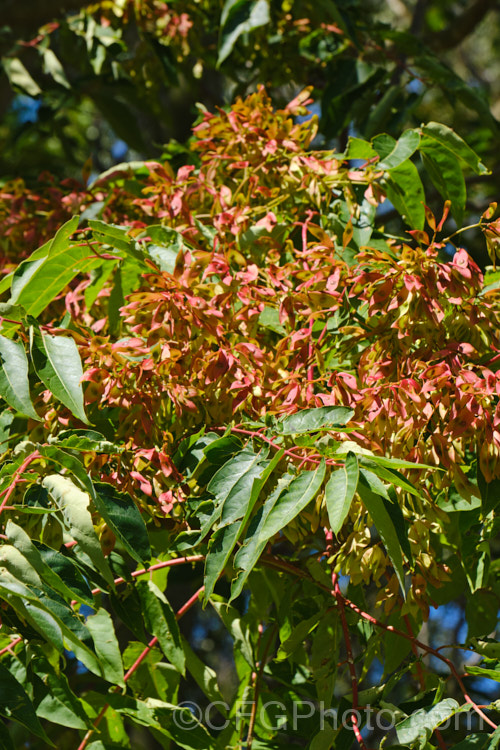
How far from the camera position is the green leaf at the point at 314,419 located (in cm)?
117

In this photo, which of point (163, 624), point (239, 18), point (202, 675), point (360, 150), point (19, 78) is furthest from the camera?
point (19, 78)

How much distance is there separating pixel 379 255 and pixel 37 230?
3.86ft

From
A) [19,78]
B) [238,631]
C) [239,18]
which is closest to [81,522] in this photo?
[238,631]

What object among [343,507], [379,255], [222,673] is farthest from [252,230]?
[222,673]

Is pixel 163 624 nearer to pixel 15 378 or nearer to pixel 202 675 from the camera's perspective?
pixel 202 675

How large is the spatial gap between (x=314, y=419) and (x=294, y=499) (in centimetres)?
15

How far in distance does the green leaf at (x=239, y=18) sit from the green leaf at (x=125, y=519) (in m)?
1.48

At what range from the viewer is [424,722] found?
1.16 m

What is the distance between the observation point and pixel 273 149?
1696mm

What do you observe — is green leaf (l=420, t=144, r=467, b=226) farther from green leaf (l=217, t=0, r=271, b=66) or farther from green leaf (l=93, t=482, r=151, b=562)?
green leaf (l=93, t=482, r=151, b=562)

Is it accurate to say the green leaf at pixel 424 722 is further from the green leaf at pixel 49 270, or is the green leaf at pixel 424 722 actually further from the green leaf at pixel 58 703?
the green leaf at pixel 49 270

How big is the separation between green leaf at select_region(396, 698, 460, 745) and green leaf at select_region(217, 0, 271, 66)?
5.76 ft

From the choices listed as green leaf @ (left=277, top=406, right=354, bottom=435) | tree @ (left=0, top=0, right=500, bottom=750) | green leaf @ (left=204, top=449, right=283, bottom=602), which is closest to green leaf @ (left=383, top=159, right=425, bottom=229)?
tree @ (left=0, top=0, right=500, bottom=750)

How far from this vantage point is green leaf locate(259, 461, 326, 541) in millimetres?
1054
